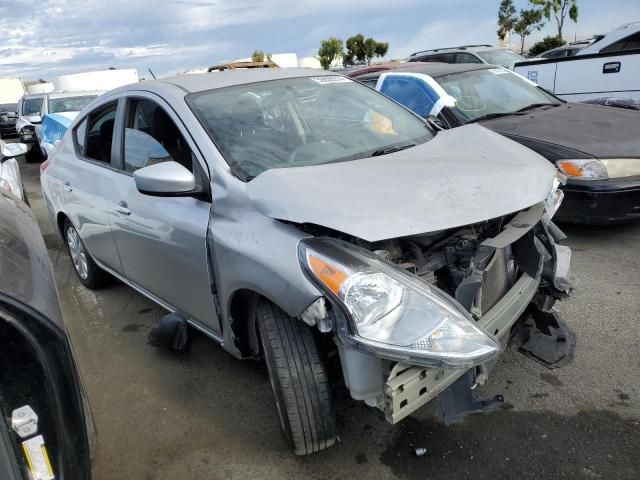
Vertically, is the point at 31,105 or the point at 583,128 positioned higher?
the point at 583,128

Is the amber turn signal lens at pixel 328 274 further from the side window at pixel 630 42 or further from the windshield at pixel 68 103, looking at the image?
the windshield at pixel 68 103

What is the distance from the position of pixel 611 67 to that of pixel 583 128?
3.04 meters

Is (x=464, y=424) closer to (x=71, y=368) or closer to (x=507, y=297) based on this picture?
(x=507, y=297)

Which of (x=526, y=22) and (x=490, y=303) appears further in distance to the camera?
(x=526, y=22)

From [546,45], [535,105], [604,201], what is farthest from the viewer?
[546,45]

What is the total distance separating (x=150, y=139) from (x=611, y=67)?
21.4 feet

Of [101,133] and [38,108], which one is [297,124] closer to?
[101,133]

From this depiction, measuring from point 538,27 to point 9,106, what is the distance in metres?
32.5

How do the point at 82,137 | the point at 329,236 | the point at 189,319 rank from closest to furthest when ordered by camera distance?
the point at 329,236 < the point at 189,319 < the point at 82,137

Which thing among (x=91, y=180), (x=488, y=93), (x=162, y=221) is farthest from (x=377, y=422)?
(x=488, y=93)

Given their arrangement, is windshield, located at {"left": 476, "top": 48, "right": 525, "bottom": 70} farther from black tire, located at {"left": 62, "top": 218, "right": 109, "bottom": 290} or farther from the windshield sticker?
black tire, located at {"left": 62, "top": 218, "right": 109, "bottom": 290}

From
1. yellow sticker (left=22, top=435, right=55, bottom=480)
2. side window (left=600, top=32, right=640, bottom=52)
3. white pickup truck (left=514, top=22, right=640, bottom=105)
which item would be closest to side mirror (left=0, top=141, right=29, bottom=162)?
yellow sticker (left=22, top=435, right=55, bottom=480)

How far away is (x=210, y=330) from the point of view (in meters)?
2.83

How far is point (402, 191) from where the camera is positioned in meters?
2.19
